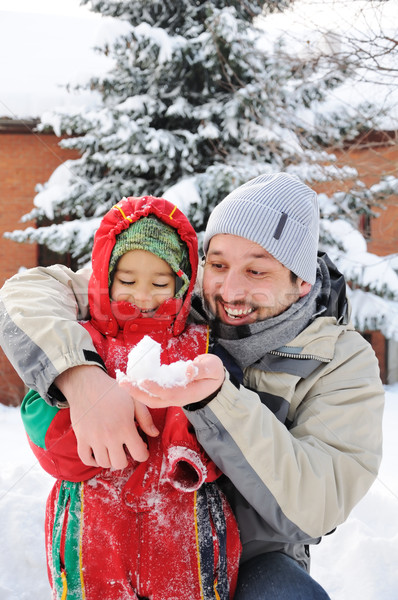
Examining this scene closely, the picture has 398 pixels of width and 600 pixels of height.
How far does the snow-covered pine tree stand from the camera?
17.6 ft

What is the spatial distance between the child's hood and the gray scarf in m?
0.15

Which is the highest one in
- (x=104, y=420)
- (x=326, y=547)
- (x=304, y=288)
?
(x=304, y=288)

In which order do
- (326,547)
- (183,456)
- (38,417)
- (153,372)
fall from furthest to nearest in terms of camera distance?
(326,547), (38,417), (183,456), (153,372)

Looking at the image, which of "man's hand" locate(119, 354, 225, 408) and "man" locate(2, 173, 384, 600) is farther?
"man" locate(2, 173, 384, 600)

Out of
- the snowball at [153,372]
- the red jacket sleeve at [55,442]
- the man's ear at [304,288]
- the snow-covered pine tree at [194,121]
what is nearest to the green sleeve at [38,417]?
the red jacket sleeve at [55,442]

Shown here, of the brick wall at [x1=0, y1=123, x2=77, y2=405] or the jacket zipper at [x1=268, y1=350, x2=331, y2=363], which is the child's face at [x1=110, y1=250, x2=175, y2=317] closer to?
the jacket zipper at [x1=268, y1=350, x2=331, y2=363]

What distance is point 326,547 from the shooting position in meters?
2.52

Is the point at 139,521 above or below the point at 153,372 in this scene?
below

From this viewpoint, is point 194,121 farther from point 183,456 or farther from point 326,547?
point 183,456

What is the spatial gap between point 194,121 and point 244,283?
4852 millimetres

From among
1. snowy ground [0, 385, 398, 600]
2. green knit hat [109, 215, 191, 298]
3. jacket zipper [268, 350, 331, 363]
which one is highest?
green knit hat [109, 215, 191, 298]

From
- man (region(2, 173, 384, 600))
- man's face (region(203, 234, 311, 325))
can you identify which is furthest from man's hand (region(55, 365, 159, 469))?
man's face (region(203, 234, 311, 325))

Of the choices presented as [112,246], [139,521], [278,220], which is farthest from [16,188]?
[139,521]

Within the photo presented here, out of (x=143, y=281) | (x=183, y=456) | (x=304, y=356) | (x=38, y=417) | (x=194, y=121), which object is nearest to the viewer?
(x=183, y=456)
